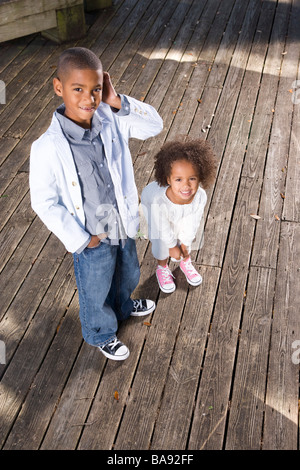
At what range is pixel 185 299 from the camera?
3342 millimetres

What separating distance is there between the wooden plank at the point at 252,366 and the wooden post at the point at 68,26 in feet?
12.3

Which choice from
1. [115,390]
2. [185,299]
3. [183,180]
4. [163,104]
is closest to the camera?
[183,180]

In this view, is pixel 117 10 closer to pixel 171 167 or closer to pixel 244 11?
pixel 244 11

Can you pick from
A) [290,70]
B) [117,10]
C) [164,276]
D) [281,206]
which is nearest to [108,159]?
[164,276]

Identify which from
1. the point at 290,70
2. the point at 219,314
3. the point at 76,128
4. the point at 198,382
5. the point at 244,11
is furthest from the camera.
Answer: the point at 244,11

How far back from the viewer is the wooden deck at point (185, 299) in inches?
109

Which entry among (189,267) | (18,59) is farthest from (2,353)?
(18,59)

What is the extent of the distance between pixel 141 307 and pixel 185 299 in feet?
1.02

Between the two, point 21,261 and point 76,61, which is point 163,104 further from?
point 76,61

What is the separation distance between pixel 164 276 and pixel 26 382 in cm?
109

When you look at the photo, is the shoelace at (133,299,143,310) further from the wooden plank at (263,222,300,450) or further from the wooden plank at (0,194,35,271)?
the wooden plank at (0,194,35,271)

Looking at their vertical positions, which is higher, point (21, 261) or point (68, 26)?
point (68, 26)
